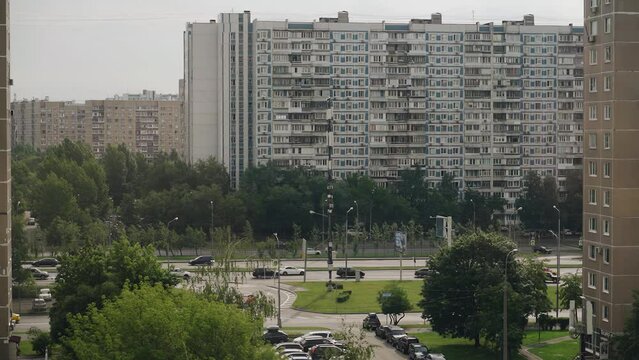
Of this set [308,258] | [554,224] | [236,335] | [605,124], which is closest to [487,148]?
[554,224]

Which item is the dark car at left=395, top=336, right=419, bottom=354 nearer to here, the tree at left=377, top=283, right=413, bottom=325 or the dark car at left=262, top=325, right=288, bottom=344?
the dark car at left=262, top=325, right=288, bottom=344

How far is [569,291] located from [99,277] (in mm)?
21755

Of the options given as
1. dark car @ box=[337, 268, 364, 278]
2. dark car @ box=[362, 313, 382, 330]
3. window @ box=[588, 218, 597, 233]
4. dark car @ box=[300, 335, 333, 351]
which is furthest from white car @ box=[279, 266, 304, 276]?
window @ box=[588, 218, 597, 233]

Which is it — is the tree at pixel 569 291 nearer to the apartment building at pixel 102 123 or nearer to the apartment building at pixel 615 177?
the apartment building at pixel 615 177

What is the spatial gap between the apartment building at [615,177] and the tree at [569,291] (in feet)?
28.0

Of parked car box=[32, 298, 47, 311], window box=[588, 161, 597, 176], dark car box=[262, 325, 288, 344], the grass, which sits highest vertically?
window box=[588, 161, 597, 176]

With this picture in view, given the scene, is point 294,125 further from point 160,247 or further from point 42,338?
point 42,338

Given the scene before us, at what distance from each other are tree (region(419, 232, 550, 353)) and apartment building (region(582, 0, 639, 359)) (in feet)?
11.3

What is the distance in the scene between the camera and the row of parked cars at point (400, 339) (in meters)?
48.1

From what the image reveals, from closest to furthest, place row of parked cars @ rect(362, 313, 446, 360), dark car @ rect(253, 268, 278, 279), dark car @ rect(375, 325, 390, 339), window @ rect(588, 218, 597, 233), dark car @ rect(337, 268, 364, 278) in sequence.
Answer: row of parked cars @ rect(362, 313, 446, 360)
window @ rect(588, 218, 597, 233)
dark car @ rect(375, 325, 390, 339)
dark car @ rect(253, 268, 278, 279)
dark car @ rect(337, 268, 364, 278)

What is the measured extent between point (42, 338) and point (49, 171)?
47.8m

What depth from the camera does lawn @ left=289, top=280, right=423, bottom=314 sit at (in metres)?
62.2

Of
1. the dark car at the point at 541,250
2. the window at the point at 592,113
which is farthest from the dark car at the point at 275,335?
the dark car at the point at 541,250

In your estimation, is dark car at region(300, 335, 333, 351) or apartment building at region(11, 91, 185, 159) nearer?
dark car at region(300, 335, 333, 351)
